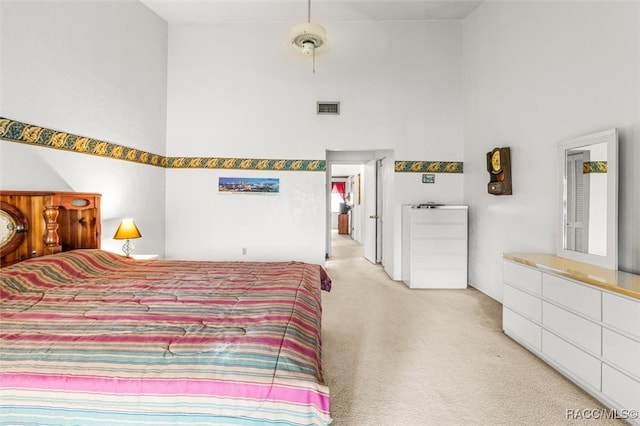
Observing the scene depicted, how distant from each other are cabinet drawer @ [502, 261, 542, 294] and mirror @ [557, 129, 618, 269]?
40cm

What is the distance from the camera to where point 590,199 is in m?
2.37

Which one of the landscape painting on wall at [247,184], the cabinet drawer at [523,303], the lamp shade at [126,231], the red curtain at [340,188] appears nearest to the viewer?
the cabinet drawer at [523,303]

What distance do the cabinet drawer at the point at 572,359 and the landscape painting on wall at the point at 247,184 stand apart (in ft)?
12.9

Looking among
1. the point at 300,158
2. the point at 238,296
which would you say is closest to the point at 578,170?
the point at 238,296

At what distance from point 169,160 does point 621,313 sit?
548 cm

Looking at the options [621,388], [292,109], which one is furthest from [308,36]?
[621,388]

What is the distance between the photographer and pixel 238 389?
3.25ft

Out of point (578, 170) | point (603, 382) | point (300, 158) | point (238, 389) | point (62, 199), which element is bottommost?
point (603, 382)

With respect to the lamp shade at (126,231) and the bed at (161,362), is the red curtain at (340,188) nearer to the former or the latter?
the lamp shade at (126,231)

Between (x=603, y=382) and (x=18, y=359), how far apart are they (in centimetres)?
292

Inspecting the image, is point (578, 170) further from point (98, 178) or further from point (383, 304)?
point (98, 178)

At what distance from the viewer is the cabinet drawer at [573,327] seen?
1.86 meters

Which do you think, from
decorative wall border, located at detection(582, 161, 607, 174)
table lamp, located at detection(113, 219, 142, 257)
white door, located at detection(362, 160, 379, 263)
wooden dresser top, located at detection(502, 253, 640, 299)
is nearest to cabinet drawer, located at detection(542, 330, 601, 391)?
wooden dresser top, located at detection(502, 253, 640, 299)

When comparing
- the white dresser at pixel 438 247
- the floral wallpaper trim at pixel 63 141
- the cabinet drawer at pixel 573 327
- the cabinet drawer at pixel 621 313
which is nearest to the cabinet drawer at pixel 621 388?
the cabinet drawer at pixel 573 327
